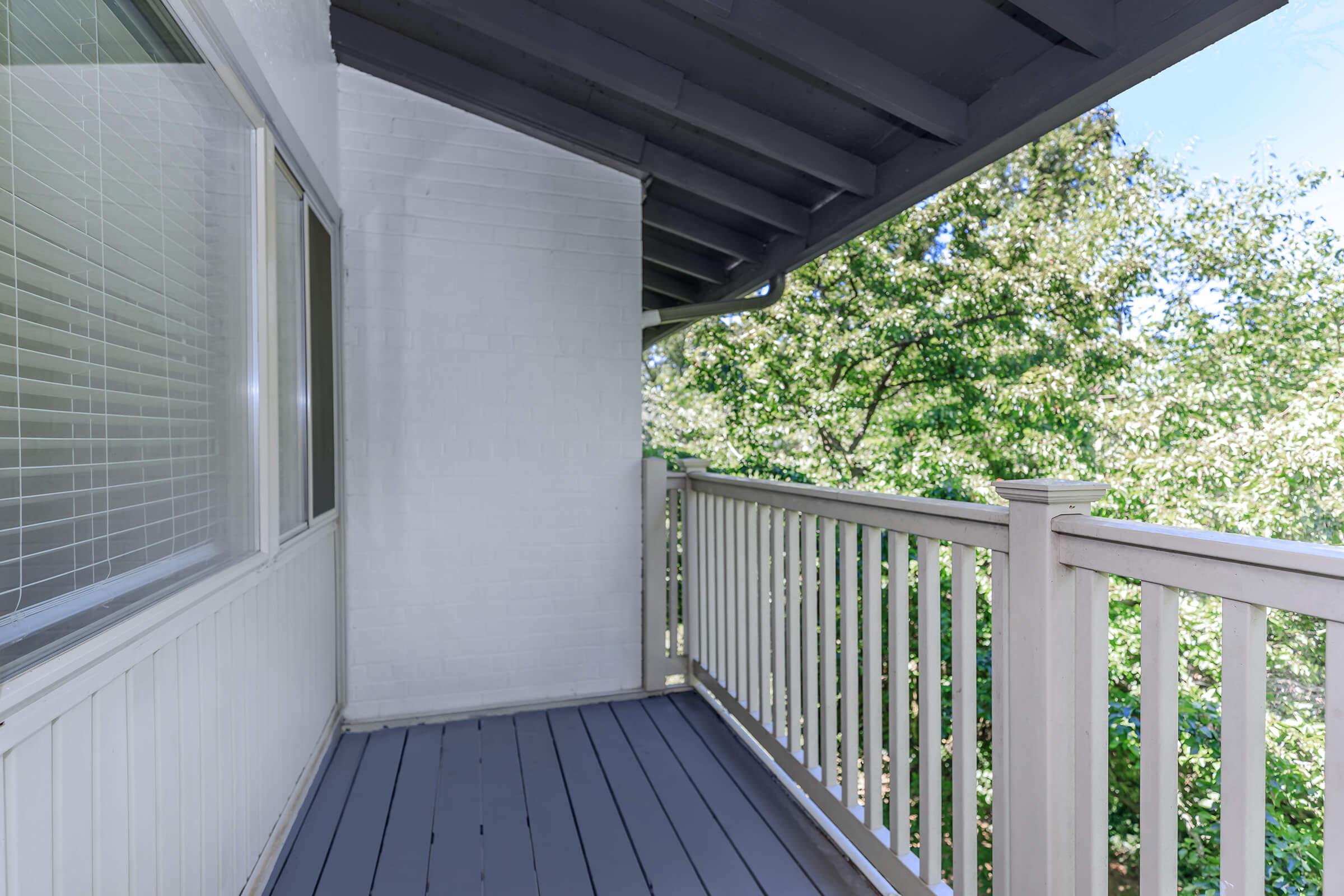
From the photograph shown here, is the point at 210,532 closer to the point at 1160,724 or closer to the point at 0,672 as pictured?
the point at 0,672

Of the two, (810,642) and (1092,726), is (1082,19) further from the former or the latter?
(810,642)

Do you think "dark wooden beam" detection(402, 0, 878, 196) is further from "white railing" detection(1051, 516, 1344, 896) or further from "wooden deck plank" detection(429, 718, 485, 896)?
"wooden deck plank" detection(429, 718, 485, 896)

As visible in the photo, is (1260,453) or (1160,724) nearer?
(1160,724)

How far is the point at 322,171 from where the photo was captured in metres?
2.62

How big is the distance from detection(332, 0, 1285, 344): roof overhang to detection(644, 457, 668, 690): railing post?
134 cm

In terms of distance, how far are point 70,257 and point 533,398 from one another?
216cm

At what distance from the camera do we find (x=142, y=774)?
127 cm

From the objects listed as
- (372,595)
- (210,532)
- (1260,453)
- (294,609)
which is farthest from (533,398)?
(1260,453)

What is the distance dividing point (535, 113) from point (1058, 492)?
2.67 metres

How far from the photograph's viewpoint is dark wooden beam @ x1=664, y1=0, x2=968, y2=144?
82.0 inches

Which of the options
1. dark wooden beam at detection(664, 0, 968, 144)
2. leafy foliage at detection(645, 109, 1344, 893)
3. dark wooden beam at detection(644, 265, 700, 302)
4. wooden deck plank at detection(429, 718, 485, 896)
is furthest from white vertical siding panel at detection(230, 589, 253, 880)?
leafy foliage at detection(645, 109, 1344, 893)

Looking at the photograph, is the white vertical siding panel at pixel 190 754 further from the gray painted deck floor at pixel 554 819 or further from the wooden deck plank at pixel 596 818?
the wooden deck plank at pixel 596 818

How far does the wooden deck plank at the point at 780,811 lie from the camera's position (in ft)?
6.41

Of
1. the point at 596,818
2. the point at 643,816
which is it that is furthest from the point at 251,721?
the point at 643,816
